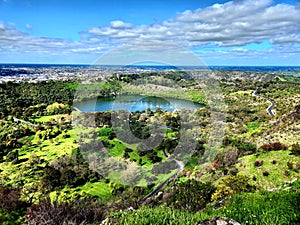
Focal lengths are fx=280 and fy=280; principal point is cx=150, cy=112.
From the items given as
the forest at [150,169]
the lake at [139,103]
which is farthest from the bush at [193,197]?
the lake at [139,103]

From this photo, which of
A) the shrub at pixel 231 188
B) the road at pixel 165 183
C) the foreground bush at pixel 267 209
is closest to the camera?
the foreground bush at pixel 267 209

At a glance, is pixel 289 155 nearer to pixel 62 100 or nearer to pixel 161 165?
pixel 161 165

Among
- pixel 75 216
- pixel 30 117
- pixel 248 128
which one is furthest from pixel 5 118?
pixel 75 216

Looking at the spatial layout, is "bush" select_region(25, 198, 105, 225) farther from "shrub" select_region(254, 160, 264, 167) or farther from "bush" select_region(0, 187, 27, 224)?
"shrub" select_region(254, 160, 264, 167)

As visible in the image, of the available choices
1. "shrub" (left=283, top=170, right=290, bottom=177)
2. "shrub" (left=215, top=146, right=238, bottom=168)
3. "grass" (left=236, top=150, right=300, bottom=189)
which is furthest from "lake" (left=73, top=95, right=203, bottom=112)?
"shrub" (left=283, top=170, right=290, bottom=177)

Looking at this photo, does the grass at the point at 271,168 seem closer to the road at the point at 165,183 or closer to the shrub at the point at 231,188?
the shrub at the point at 231,188
